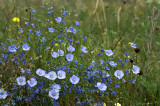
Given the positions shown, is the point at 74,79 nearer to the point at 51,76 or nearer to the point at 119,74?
the point at 51,76

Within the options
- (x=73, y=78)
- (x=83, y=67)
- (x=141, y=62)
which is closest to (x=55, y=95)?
(x=73, y=78)

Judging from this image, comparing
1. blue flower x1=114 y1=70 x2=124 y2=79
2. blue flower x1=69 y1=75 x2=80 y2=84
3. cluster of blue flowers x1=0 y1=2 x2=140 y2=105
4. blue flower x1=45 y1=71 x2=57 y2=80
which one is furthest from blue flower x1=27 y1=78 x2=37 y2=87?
blue flower x1=114 y1=70 x2=124 y2=79

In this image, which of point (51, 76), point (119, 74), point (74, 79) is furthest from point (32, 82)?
point (119, 74)

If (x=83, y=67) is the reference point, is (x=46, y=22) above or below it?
above

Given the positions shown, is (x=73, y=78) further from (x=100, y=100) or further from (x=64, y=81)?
(x=100, y=100)

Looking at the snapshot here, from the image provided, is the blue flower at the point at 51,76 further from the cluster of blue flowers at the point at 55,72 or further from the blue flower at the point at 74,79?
the blue flower at the point at 74,79

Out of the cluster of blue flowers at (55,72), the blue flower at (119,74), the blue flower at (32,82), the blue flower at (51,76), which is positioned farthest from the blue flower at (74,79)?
the blue flower at (119,74)

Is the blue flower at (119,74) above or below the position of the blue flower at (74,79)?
above

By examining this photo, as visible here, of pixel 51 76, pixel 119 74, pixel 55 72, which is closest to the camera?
pixel 51 76

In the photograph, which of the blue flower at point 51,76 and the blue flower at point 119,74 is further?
the blue flower at point 119,74

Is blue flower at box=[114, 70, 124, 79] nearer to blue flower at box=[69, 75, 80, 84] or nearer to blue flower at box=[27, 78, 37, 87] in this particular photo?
blue flower at box=[69, 75, 80, 84]

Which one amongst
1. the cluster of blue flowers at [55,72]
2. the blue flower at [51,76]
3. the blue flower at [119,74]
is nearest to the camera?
the blue flower at [51,76]
